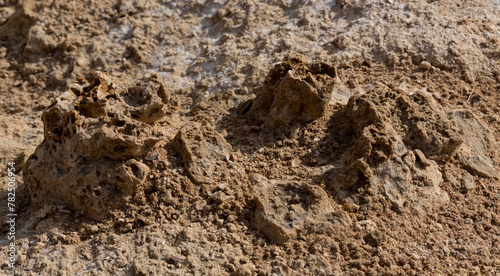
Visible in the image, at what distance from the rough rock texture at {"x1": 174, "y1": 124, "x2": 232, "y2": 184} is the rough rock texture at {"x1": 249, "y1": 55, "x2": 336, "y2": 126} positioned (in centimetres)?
49

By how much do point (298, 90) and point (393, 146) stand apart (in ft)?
2.70

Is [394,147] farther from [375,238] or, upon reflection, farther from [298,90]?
[298,90]

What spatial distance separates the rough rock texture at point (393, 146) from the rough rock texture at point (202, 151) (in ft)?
2.78

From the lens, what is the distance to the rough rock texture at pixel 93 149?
347 cm

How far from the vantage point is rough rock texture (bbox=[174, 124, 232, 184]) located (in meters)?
3.62

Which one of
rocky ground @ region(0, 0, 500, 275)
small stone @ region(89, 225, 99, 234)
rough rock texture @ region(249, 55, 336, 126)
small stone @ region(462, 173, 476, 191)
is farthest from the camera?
rough rock texture @ region(249, 55, 336, 126)

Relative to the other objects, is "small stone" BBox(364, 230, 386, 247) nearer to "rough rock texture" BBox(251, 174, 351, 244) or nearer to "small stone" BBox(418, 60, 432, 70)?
"rough rock texture" BBox(251, 174, 351, 244)

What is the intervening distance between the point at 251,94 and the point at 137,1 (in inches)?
92.3

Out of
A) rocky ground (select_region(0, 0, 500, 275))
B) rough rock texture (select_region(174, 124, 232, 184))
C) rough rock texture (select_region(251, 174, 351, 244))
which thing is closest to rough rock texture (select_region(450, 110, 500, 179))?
rocky ground (select_region(0, 0, 500, 275))

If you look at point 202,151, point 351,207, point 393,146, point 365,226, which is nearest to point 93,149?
point 202,151

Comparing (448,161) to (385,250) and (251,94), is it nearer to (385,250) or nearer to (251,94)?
(385,250)

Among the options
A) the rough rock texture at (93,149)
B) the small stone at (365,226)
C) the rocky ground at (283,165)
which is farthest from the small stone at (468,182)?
the rough rock texture at (93,149)

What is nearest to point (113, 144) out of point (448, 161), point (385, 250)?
point (385, 250)

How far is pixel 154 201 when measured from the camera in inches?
138
